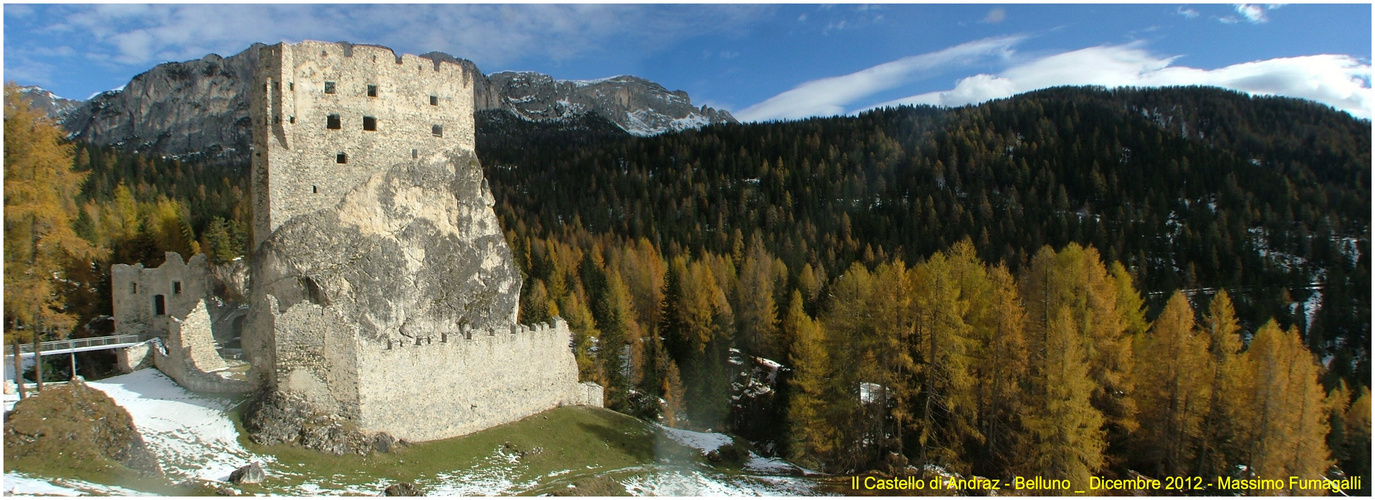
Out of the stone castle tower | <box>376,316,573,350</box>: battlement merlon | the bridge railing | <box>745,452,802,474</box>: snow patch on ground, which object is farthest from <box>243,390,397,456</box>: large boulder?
<box>745,452,802,474</box>: snow patch on ground

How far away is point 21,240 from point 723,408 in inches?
1099

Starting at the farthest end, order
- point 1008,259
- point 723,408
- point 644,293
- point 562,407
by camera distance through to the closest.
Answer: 1. point 1008,259
2. point 644,293
3. point 723,408
4. point 562,407

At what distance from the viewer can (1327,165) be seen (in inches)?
5527

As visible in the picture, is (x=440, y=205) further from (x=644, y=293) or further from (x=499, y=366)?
(x=644, y=293)

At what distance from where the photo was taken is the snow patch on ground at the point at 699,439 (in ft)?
95.0

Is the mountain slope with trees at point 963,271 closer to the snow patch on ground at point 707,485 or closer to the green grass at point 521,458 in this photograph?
the snow patch on ground at point 707,485

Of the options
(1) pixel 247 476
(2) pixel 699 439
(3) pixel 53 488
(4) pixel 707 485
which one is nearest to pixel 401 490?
(1) pixel 247 476

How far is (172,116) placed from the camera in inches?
7613

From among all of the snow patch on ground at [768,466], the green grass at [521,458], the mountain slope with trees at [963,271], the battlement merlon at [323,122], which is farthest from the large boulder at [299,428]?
the mountain slope with trees at [963,271]

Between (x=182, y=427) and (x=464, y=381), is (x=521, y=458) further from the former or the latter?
(x=182, y=427)

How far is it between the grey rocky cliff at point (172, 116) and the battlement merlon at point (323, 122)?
18847 cm

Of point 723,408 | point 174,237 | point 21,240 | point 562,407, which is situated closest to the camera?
point 21,240

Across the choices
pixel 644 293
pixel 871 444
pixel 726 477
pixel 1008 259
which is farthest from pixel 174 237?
pixel 1008 259

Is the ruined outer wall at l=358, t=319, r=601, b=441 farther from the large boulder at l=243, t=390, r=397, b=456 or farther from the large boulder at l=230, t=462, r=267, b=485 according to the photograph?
the large boulder at l=230, t=462, r=267, b=485
